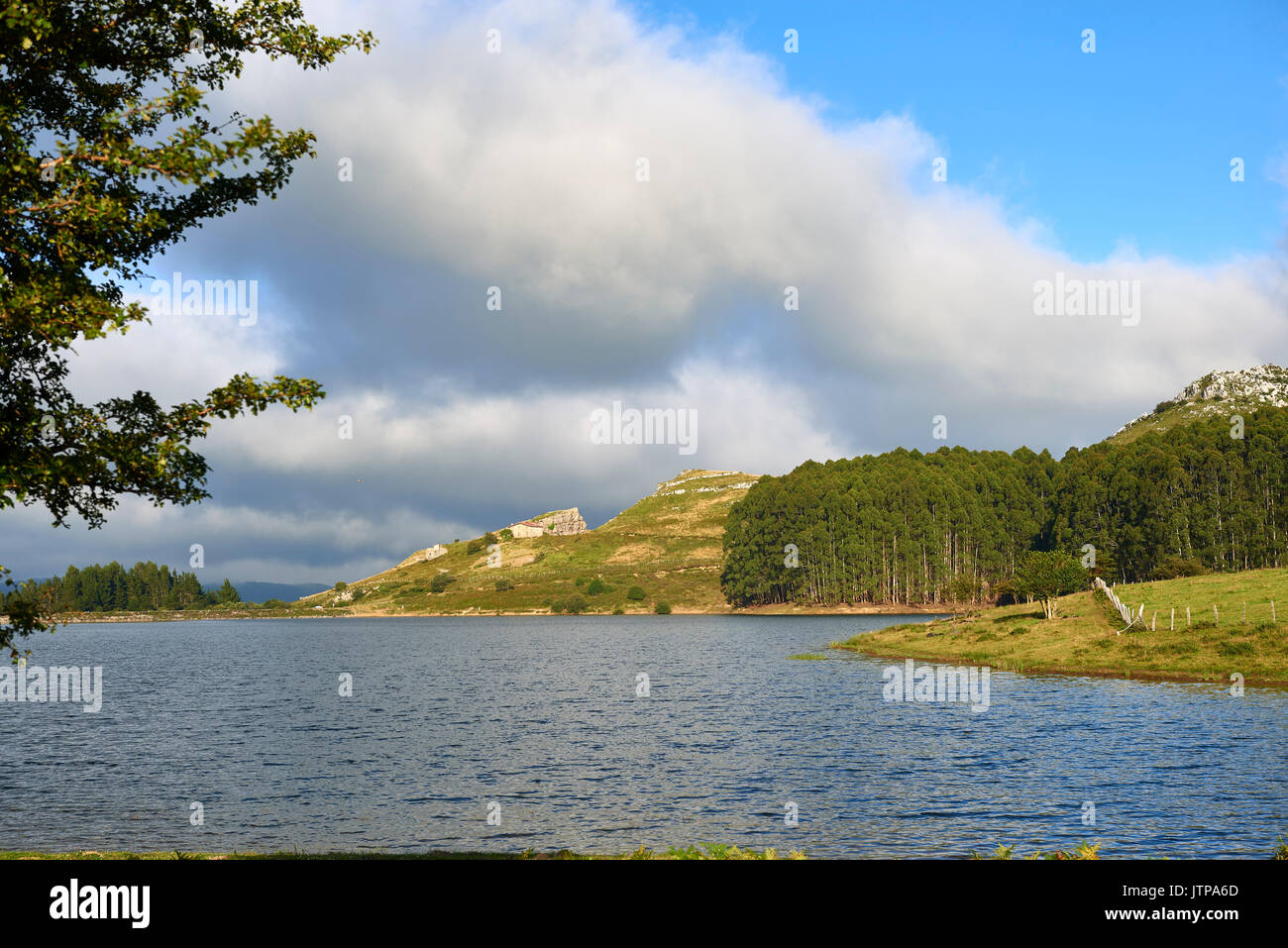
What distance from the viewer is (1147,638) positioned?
8094cm

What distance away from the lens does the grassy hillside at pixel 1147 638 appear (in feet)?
235

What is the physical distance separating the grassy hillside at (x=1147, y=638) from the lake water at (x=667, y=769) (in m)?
4.93

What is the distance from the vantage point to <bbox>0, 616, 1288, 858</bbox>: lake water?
112 feet

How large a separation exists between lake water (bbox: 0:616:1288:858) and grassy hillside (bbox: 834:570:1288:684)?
16.2 ft

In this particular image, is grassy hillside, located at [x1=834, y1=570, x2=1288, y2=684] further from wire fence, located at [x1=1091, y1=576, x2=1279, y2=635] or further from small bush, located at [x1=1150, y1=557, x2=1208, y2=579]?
small bush, located at [x1=1150, y1=557, x2=1208, y2=579]

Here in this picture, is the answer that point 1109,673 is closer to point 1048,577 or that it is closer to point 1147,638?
point 1147,638

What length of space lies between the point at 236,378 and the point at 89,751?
53.4m

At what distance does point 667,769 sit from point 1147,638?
58588 mm

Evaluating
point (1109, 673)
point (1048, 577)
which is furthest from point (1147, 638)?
point (1048, 577)

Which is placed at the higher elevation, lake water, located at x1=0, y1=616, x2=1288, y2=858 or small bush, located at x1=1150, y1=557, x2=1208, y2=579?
small bush, located at x1=1150, y1=557, x2=1208, y2=579

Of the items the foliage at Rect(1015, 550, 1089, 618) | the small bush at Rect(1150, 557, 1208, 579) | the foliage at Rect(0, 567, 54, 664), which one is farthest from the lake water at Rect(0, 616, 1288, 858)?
the small bush at Rect(1150, 557, 1208, 579)

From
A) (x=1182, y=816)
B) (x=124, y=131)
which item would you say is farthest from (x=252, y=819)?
(x=1182, y=816)

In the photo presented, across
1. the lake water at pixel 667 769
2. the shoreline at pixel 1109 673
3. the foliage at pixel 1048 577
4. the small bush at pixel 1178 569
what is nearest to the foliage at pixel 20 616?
the lake water at pixel 667 769
